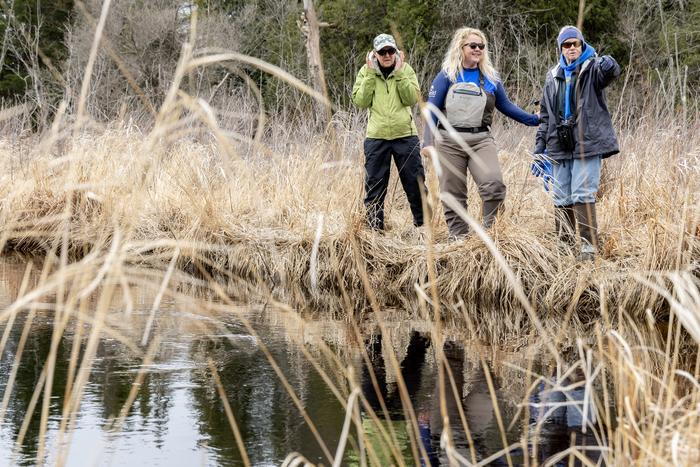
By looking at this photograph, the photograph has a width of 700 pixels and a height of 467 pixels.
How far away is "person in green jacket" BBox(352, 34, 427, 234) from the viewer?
735 centimetres

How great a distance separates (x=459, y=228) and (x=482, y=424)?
332cm

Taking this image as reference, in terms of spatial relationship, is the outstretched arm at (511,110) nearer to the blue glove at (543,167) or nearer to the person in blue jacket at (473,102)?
the person in blue jacket at (473,102)

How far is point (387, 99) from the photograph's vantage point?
7.44m

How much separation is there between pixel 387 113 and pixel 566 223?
1504 mm

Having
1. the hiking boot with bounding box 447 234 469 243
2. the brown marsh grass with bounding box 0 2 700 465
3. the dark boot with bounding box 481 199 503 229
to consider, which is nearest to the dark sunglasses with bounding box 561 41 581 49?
the brown marsh grass with bounding box 0 2 700 465

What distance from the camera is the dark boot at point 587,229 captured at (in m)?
6.63

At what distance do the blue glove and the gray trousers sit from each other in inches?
11.1

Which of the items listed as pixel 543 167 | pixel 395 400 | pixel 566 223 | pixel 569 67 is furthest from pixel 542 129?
pixel 395 400

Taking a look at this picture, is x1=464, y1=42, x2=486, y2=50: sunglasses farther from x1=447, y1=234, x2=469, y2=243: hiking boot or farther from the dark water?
the dark water

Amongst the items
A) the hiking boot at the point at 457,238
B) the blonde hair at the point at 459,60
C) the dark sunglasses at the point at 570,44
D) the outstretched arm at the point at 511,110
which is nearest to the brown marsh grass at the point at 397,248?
the hiking boot at the point at 457,238

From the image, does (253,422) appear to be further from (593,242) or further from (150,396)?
(593,242)

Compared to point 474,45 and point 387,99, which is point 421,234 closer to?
point 387,99

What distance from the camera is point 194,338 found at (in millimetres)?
6234

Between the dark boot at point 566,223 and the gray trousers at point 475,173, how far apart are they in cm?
41
